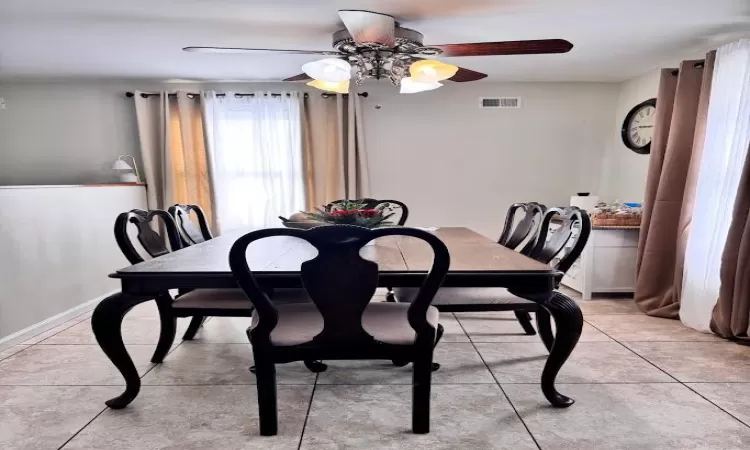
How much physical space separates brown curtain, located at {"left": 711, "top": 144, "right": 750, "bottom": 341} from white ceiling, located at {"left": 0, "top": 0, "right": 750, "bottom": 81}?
1.03 m

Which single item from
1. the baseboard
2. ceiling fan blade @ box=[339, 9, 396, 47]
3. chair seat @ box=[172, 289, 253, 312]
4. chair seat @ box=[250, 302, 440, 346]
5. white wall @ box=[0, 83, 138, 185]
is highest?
ceiling fan blade @ box=[339, 9, 396, 47]

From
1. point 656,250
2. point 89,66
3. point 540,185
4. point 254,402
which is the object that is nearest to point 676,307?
point 656,250

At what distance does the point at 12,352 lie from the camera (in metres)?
2.45

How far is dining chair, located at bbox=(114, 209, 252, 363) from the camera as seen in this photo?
1.95 meters

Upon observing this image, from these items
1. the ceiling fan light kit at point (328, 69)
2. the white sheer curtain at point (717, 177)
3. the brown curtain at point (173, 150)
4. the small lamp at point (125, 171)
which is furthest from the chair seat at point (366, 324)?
the small lamp at point (125, 171)

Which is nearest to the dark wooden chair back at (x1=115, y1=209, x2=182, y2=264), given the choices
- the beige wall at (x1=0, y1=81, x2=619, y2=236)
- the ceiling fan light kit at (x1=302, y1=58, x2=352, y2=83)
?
the ceiling fan light kit at (x1=302, y1=58, x2=352, y2=83)

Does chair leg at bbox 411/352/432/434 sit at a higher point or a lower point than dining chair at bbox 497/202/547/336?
lower

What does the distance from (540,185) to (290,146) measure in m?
2.59

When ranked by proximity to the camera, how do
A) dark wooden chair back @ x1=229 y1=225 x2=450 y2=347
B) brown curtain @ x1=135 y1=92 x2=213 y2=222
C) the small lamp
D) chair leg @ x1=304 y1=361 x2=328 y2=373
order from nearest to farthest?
1. dark wooden chair back @ x1=229 y1=225 x2=450 y2=347
2. chair leg @ x1=304 y1=361 x2=328 y2=373
3. the small lamp
4. brown curtain @ x1=135 y1=92 x2=213 y2=222

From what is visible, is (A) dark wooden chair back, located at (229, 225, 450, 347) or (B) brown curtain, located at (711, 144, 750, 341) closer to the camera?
(A) dark wooden chair back, located at (229, 225, 450, 347)

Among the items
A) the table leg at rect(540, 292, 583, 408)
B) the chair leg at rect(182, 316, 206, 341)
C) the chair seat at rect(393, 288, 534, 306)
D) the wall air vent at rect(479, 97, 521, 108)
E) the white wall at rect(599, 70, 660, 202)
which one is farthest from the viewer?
the wall air vent at rect(479, 97, 521, 108)

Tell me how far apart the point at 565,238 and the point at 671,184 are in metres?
1.67

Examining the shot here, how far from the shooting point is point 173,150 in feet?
14.1

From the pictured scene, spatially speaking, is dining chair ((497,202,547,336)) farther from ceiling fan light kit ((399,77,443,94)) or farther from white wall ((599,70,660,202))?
white wall ((599,70,660,202))
